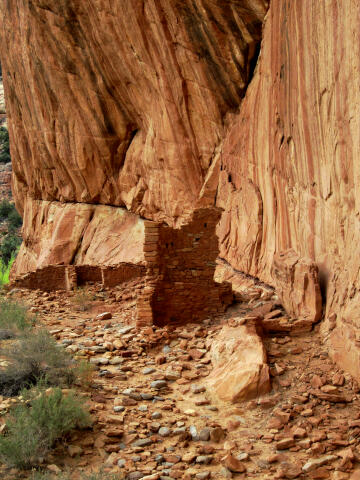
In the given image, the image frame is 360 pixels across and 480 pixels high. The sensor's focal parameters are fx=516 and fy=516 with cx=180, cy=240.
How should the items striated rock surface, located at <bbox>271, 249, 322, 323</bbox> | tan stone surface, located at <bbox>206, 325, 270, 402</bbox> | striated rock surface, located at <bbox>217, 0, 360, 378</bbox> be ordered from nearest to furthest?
tan stone surface, located at <bbox>206, 325, 270, 402</bbox> → striated rock surface, located at <bbox>217, 0, 360, 378</bbox> → striated rock surface, located at <bbox>271, 249, 322, 323</bbox>

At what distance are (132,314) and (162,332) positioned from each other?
4.65 feet

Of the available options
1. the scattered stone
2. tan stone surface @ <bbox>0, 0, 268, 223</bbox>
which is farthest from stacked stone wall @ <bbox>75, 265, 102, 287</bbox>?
the scattered stone

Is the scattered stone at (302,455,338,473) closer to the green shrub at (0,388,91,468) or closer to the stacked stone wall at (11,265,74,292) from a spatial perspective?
the green shrub at (0,388,91,468)

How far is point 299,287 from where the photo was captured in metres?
6.42

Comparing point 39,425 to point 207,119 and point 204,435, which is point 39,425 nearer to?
point 204,435

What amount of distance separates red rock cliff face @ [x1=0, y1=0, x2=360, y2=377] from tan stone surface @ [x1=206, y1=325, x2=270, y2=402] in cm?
82

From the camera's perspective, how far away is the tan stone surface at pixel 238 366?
507cm

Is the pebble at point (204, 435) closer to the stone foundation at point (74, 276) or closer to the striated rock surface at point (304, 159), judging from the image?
the striated rock surface at point (304, 159)

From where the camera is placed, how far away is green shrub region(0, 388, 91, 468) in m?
3.94

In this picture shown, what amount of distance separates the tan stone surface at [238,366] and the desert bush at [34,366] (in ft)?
5.04

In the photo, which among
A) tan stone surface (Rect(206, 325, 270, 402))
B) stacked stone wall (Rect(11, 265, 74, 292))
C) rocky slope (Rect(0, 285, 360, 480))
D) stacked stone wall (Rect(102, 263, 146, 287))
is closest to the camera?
rocky slope (Rect(0, 285, 360, 480))

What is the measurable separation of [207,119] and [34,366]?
26.0 feet

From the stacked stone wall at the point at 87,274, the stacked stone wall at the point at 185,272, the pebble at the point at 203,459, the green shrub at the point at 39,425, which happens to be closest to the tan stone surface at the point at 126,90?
the stacked stone wall at the point at 87,274

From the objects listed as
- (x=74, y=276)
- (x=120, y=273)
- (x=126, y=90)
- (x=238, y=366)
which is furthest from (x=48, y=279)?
(x=238, y=366)
